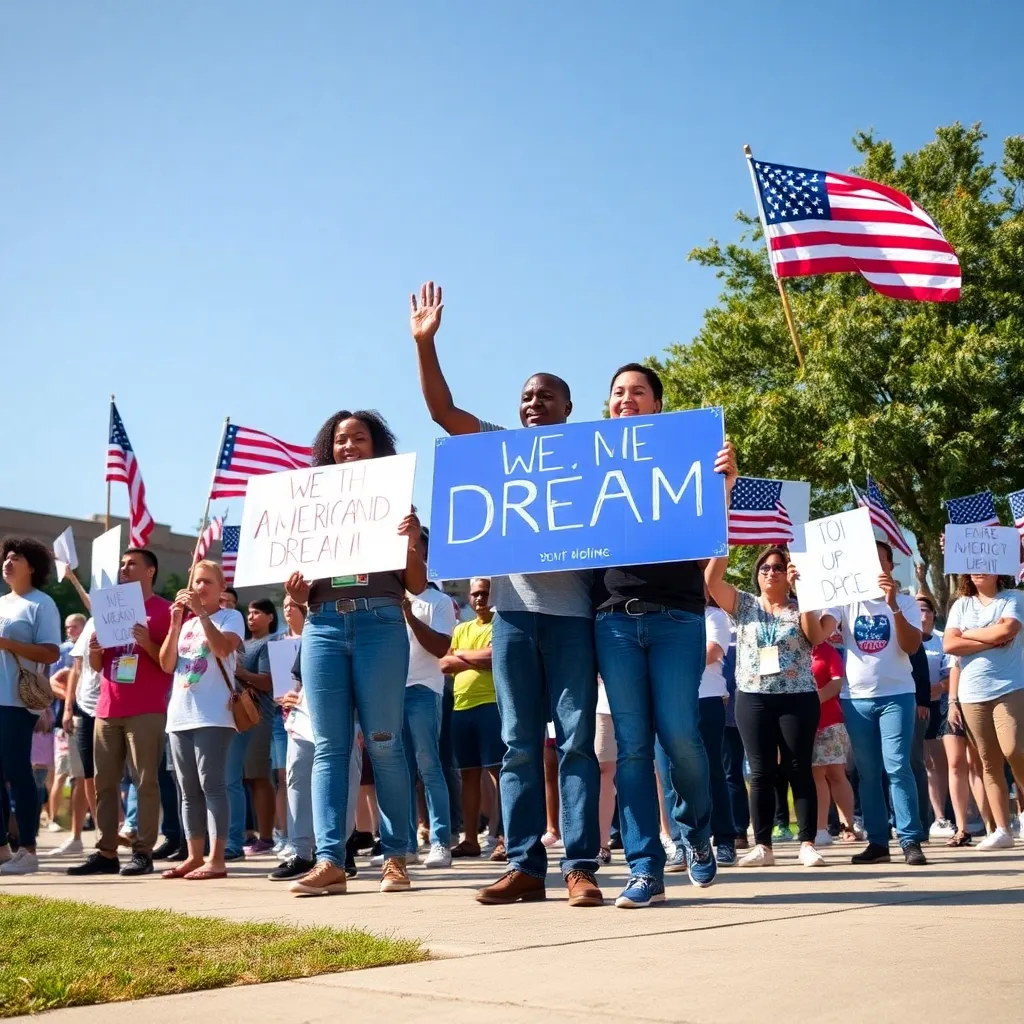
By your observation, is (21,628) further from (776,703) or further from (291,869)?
(776,703)

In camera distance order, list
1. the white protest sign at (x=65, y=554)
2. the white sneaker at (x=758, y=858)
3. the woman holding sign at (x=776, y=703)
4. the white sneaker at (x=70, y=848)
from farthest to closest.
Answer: the white protest sign at (x=65, y=554)
the white sneaker at (x=70, y=848)
the woman holding sign at (x=776, y=703)
the white sneaker at (x=758, y=858)

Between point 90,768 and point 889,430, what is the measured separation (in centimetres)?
1843

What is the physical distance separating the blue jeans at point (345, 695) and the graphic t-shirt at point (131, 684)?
2.51 m

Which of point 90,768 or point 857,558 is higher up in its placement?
point 857,558

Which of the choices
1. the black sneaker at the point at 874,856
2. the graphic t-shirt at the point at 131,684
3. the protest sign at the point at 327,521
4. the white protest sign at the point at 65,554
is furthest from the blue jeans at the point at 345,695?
the white protest sign at the point at 65,554

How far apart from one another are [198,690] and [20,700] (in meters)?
1.59

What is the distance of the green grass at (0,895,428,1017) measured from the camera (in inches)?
142

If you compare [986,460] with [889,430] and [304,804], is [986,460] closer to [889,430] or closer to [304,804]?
[889,430]

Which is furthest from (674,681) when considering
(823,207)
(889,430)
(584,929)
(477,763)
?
(889,430)

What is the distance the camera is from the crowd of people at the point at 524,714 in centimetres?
583

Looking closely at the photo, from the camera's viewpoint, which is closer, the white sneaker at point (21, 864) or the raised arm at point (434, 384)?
the raised arm at point (434, 384)

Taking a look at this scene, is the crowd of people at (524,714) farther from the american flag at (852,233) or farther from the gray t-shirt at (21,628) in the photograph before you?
the american flag at (852,233)

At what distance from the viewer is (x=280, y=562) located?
697 centimetres

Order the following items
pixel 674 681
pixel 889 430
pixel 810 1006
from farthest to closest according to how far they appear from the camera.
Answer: pixel 889 430 → pixel 674 681 → pixel 810 1006
